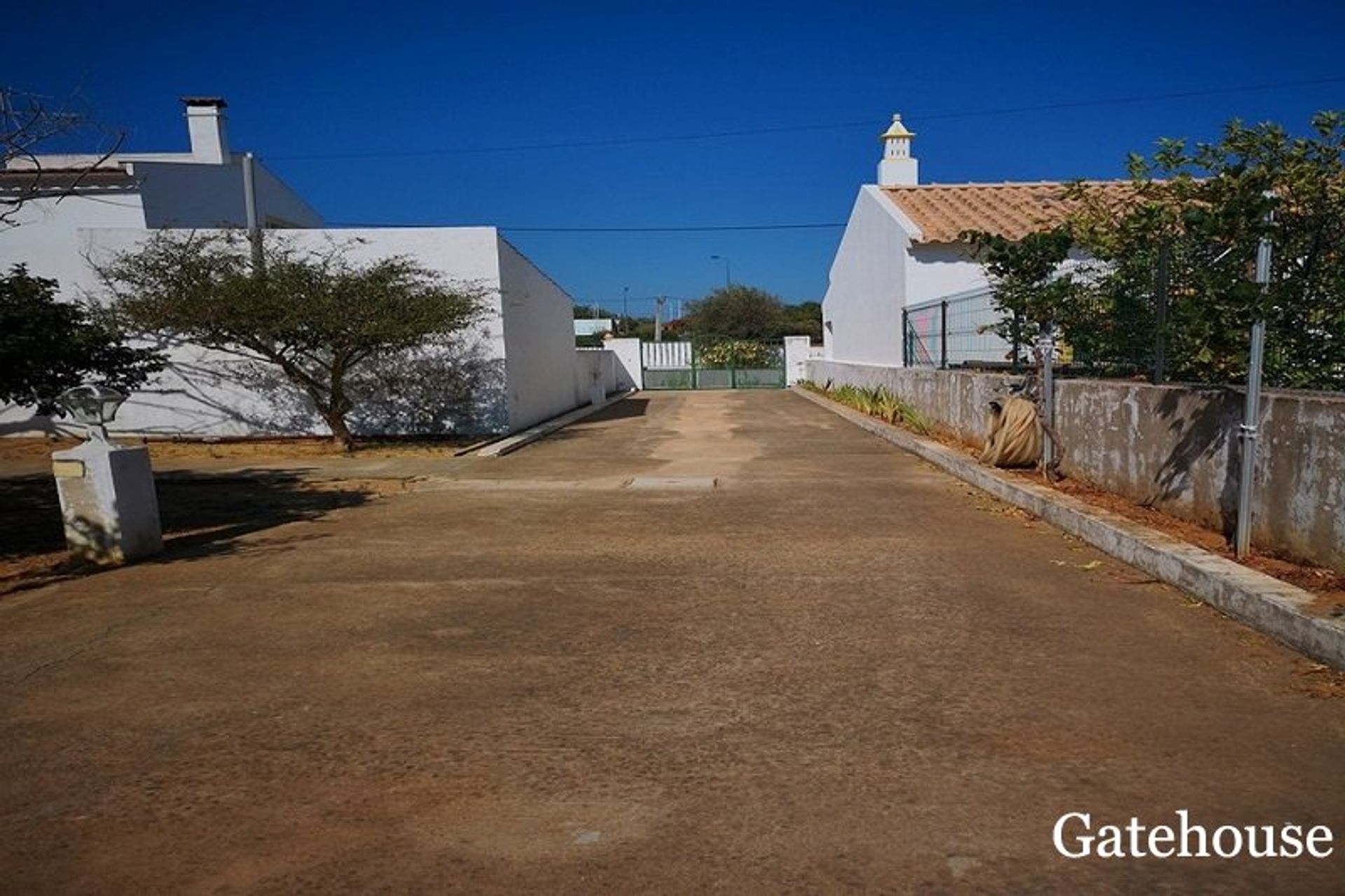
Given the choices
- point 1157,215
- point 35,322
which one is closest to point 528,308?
point 35,322

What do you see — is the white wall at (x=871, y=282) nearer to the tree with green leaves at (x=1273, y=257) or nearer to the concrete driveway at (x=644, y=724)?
the tree with green leaves at (x=1273, y=257)

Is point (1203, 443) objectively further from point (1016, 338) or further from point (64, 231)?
point (64, 231)

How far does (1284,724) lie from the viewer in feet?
10.6

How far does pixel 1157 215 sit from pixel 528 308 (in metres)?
14.0

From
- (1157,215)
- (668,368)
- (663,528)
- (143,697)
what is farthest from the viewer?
(668,368)

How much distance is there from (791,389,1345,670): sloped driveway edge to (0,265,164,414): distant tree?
832 centimetres

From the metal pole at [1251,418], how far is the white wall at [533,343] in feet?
41.8

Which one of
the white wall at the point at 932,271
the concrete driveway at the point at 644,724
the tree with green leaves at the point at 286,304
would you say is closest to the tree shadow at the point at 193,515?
the concrete driveway at the point at 644,724

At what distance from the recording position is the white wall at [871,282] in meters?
18.5

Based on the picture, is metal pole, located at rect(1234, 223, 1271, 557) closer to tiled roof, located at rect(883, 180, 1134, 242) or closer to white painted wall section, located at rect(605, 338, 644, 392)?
tiled roof, located at rect(883, 180, 1134, 242)

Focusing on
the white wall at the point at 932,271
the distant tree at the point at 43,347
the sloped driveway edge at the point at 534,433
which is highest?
the white wall at the point at 932,271

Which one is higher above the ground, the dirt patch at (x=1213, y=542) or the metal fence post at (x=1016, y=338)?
the metal fence post at (x=1016, y=338)

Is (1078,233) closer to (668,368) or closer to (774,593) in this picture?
(774,593)

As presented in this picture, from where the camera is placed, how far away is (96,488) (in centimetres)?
630
